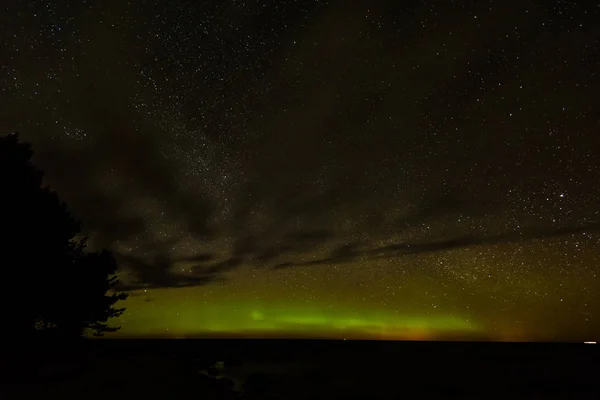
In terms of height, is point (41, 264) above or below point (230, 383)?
above

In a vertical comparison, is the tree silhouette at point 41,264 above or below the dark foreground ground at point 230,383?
above

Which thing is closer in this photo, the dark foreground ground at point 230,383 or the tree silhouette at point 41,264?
the dark foreground ground at point 230,383

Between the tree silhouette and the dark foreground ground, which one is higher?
the tree silhouette

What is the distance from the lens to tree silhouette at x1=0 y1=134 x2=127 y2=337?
66.9ft

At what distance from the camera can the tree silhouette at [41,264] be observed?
20.4 metres

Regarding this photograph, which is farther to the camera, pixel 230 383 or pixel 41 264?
pixel 230 383

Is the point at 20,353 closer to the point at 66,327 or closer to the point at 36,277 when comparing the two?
the point at 66,327

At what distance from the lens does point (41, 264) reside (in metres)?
21.2

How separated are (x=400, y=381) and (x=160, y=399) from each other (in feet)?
63.0

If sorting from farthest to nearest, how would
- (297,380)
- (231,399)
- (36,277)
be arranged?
(297,380) < (36,277) < (231,399)

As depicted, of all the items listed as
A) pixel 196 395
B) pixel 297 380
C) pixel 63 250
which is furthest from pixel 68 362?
pixel 297 380

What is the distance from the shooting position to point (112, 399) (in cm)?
1658

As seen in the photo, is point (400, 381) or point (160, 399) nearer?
point (160, 399)

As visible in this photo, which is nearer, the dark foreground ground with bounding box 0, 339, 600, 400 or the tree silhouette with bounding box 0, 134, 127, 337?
the dark foreground ground with bounding box 0, 339, 600, 400
